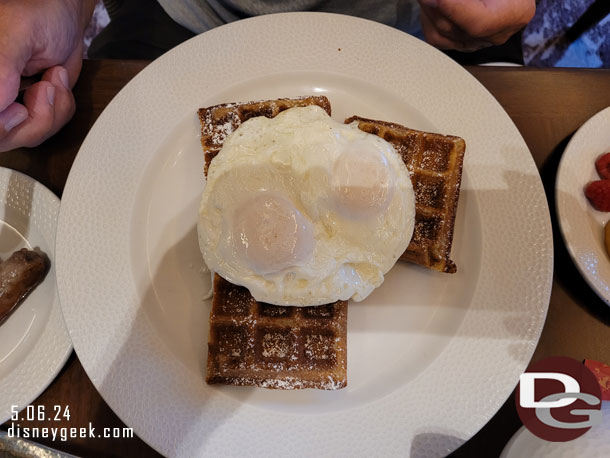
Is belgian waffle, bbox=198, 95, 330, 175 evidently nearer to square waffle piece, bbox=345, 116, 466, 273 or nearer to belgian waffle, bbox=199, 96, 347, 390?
square waffle piece, bbox=345, 116, 466, 273

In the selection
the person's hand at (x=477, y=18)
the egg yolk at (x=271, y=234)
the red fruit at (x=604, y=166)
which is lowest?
the egg yolk at (x=271, y=234)

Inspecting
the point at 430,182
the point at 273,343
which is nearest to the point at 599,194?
the point at 430,182

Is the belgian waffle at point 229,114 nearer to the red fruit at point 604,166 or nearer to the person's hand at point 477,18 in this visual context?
the person's hand at point 477,18

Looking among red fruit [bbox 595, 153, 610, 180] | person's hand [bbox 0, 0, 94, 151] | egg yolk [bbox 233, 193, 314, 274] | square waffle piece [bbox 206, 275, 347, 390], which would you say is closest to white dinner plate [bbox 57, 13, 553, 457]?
square waffle piece [bbox 206, 275, 347, 390]

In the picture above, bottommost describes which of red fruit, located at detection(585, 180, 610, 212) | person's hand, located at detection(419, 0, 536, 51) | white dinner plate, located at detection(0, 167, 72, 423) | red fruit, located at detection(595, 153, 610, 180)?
white dinner plate, located at detection(0, 167, 72, 423)

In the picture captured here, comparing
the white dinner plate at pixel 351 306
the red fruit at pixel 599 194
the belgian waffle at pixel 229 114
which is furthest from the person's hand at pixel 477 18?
the red fruit at pixel 599 194

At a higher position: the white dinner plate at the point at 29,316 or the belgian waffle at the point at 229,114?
the belgian waffle at the point at 229,114

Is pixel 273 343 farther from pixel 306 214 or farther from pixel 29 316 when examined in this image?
pixel 29 316
